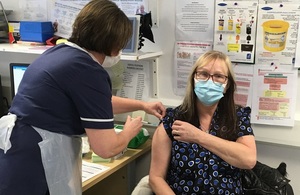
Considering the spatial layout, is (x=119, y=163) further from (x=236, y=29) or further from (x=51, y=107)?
(x=236, y=29)

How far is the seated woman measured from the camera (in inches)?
66.5

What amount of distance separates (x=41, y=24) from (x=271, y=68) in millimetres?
1490

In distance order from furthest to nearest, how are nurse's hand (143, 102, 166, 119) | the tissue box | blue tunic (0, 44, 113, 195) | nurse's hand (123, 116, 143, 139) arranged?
the tissue box < nurse's hand (143, 102, 166, 119) < nurse's hand (123, 116, 143, 139) < blue tunic (0, 44, 113, 195)

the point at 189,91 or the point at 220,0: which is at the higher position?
the point at 220,0

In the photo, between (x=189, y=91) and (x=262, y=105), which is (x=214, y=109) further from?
(x=262, y=105)

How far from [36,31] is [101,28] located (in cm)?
130

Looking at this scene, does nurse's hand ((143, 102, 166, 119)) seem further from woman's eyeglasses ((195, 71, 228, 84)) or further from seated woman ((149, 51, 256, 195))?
woman's eyeglasses ((195, 71, 228, 84))

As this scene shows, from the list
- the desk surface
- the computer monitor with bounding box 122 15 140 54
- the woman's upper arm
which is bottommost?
the desk surface

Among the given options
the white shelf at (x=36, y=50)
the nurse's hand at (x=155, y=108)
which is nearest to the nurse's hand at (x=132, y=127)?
the nurse's hand at (x=155, y=108)

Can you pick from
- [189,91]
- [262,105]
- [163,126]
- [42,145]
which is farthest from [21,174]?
[262,105]

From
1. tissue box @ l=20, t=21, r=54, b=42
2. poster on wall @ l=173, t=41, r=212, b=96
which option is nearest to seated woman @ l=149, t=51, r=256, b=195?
poster on wall @ l=173, t=41, r=212, b=96

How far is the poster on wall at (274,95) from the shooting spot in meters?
1.92

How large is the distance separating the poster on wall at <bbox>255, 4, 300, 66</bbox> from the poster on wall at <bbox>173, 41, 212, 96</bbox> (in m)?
0.30

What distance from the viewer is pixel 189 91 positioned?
71.5 inches
